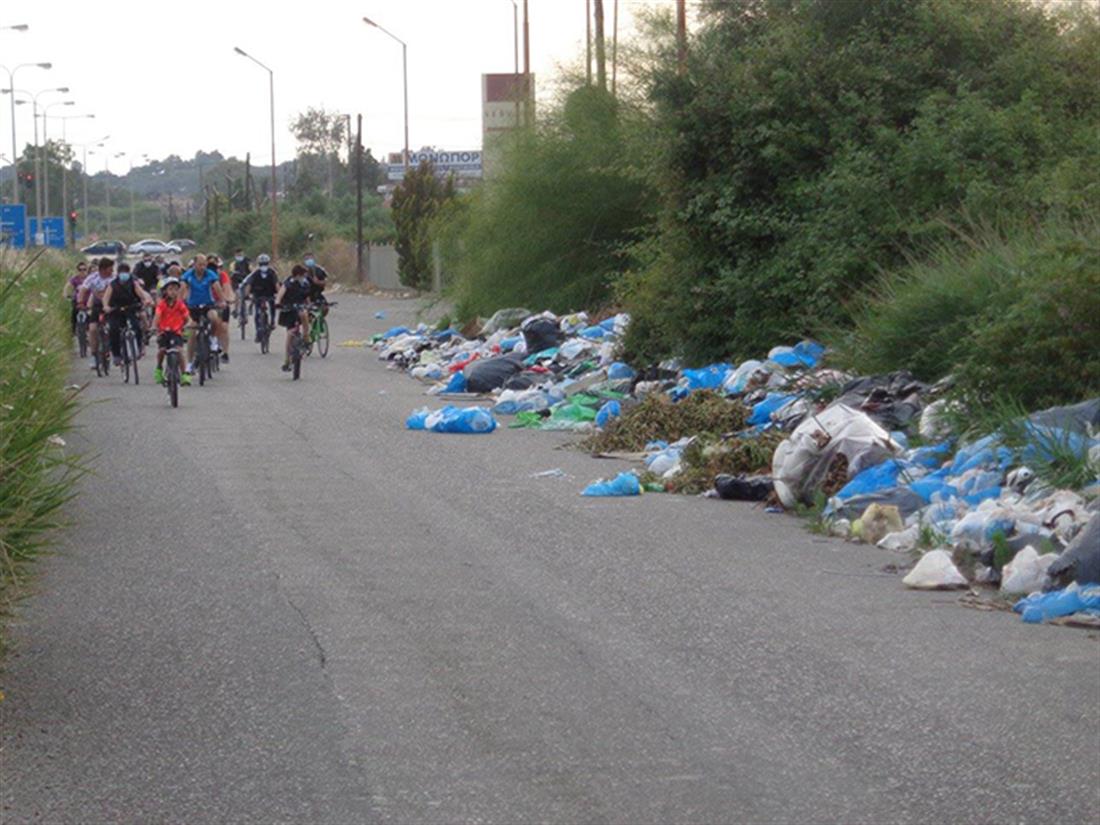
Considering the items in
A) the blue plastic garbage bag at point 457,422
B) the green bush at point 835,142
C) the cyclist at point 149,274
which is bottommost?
the blue plastic garbage bag at point 457,422

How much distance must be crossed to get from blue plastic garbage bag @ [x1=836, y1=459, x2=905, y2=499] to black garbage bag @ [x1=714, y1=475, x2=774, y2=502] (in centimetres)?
114

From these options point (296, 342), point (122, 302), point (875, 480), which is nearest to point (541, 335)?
point (296, 342)

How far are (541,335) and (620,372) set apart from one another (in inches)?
174

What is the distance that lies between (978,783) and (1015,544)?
4748mm

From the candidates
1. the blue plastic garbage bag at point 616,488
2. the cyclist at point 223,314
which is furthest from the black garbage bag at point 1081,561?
the cyclist at point 223,314

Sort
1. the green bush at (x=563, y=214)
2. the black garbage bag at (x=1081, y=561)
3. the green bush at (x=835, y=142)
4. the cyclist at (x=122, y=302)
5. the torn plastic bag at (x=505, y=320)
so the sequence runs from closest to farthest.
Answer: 1. the black garbage bag at (x=1081, y=561)
2. the green bush at (x=835, y=142)
3. the cyclist at (x=122, y=302)
4. the torn plastic bag at (x=505, y=320)
5. the green bush at (x=563, y=214)

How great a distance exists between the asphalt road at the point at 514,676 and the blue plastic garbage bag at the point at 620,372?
10.2 meters

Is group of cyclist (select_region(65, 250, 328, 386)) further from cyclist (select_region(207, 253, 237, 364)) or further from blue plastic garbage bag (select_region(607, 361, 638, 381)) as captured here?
blue plastic garbage bag (select_region(607, 361, 638, 381))

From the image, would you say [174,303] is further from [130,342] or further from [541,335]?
[541,335]

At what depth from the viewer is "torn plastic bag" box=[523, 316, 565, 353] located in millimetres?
28641

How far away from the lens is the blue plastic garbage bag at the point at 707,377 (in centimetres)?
2127

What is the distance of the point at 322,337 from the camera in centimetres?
3447

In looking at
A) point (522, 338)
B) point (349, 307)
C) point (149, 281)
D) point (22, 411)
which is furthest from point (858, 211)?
point (349, 307)

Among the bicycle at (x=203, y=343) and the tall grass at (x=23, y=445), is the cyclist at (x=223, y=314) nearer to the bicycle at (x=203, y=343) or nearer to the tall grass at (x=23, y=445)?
the bicycle at (x=203, y=343)
